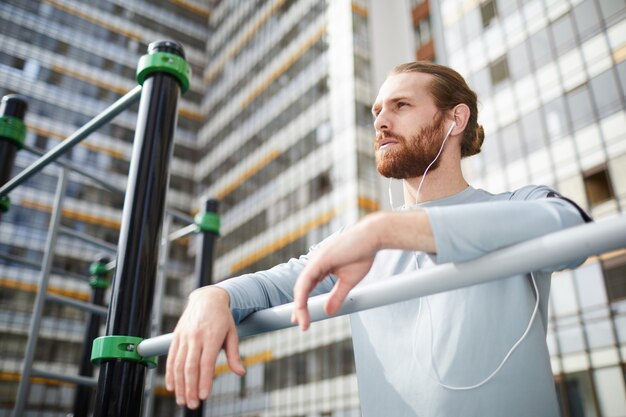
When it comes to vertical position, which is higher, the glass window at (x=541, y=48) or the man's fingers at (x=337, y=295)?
the glass window at (x=541, y=48)

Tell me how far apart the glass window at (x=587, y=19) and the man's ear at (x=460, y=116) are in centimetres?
1674

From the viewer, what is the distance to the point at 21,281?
26688mm

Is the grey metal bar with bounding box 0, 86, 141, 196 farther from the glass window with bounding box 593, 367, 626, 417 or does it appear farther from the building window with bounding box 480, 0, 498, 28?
the building window with bounding box 480, 0, 498, 28

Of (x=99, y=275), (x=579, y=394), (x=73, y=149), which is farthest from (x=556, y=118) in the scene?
(x=73, y=149)

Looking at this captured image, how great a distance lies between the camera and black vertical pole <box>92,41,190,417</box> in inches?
57.2

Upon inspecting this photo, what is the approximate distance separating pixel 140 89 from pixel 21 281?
1132 inches

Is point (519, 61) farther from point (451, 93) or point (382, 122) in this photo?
point (382, 122)

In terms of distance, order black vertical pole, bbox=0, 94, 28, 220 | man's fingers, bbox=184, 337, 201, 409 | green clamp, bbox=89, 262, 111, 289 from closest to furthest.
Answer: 1. man's fingers, bbox=184, 337, 201, 409
2. black vertical pole, bbox=0, 94, 28, 220
3. green clamp, bbox=89, 262, 111, 289

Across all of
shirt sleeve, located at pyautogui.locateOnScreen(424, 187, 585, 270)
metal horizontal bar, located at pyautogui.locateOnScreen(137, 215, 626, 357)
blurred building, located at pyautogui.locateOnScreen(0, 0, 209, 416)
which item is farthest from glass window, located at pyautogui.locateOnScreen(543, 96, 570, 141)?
blurred building, located at pyautogui.locateOnScreen(0, 0, 209, 416)

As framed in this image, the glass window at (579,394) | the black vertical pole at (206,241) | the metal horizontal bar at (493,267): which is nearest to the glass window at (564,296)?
the glass window at (579,394)

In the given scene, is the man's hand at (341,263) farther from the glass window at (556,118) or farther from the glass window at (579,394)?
the glass window at (556,118)

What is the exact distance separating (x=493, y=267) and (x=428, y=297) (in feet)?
1.68

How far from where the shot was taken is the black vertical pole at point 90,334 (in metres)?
4.11

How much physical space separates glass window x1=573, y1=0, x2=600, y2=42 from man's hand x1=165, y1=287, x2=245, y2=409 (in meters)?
17.8
